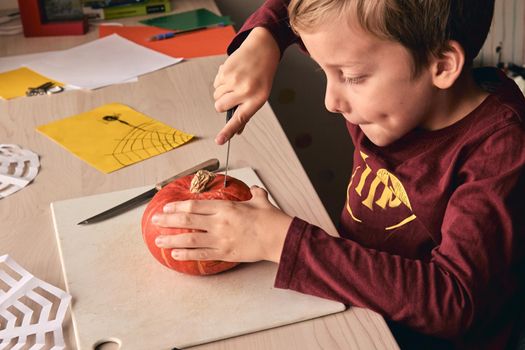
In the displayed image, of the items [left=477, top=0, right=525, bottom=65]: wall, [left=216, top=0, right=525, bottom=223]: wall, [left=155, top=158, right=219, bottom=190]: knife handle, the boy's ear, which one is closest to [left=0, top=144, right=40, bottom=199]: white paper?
[left=155, top=158, right=219, bottom=190]: knife handle

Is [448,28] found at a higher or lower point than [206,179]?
higher

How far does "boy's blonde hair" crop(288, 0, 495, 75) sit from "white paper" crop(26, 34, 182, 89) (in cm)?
64

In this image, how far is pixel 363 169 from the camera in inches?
42.4

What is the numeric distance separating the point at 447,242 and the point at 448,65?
217 millimetres

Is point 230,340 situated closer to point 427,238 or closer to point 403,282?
point 403,282

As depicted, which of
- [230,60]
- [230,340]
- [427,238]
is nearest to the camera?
[230,340]

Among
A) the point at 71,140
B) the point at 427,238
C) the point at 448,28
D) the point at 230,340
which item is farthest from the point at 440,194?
the point at 71,140

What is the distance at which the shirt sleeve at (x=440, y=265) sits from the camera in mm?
763

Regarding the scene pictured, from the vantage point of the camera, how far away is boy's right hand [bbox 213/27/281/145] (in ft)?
3.22

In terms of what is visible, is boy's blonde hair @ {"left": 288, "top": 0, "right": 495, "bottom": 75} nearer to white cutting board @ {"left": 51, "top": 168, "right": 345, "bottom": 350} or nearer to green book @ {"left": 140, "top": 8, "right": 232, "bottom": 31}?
white cutting board @ {"left": 51, "top": 168, "right": 345, "bottom": 350}

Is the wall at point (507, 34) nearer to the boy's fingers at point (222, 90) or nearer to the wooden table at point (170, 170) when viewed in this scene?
the wooden table at point (170, 170)

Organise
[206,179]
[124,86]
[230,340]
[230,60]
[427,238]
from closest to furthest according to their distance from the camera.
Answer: [230,340]
[206,179]
[427,238]
[230,60]
[124,86]

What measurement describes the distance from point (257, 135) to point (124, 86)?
1.15 feet

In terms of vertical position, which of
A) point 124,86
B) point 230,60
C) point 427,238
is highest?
point 230,60
